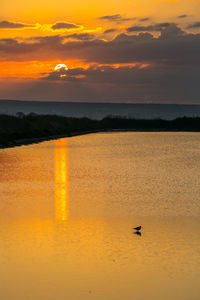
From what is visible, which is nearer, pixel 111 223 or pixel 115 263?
pixel 115 263

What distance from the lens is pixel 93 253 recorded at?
1126cm

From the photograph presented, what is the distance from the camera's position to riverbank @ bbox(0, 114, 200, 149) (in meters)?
53.2

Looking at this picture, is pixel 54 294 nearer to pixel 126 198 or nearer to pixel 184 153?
pixel 126 198

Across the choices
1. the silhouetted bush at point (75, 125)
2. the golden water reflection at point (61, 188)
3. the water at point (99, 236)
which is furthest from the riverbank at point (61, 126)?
the water at point (99, 236)

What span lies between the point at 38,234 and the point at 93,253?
2.09 metres

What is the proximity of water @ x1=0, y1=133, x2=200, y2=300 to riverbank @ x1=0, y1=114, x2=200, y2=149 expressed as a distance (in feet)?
77.1

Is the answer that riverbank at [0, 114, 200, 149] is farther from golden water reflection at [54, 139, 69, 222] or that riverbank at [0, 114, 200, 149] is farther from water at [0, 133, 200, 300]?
water at [0, 133, 200, 300]

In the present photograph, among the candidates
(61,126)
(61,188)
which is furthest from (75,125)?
(61,188)

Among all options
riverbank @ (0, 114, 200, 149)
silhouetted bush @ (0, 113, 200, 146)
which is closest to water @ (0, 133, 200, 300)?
riverbank @ (0, 114, 200, 149)

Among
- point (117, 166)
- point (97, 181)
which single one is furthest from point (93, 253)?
point (117, 166)

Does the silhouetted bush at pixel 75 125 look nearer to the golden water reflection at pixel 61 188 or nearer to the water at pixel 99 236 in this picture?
the golden water reflection at pixel 61 188

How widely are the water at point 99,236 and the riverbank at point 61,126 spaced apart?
77.1 feet

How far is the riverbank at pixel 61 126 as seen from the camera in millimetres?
53156

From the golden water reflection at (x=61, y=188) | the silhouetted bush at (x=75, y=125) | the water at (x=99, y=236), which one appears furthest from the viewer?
the silhouetted bush at (x=75, y=125)
